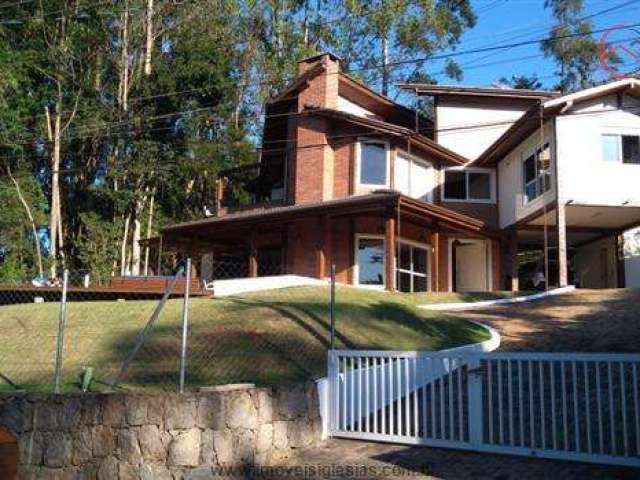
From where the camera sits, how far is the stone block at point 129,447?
7828 mm

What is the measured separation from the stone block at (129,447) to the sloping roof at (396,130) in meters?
18.0

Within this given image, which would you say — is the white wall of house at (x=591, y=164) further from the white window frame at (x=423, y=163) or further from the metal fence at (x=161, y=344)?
the metal fence at (x=161, y=344)

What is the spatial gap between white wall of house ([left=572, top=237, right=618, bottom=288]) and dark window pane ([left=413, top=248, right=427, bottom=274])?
790 cm

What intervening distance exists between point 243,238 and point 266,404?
61.8 ft

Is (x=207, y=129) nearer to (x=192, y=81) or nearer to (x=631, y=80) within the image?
(x=192, y=81)

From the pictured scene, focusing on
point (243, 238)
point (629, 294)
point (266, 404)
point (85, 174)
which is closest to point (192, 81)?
point (85, 174)

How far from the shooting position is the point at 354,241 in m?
24.0

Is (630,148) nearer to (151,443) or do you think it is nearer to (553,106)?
(553,106)

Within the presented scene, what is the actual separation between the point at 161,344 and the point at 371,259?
1359cm

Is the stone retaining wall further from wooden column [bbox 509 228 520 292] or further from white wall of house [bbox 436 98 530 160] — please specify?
white wall of house [bbox 436 98 530 160]

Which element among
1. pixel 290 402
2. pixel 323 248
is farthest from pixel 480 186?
pixel 290 402

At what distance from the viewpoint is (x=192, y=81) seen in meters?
34.7

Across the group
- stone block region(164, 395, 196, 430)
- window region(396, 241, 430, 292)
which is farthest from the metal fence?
window region(396, 241, 430, 292)

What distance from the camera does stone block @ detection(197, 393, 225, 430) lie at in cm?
799
